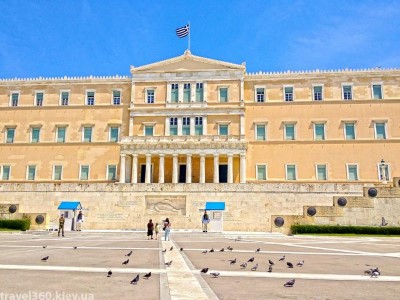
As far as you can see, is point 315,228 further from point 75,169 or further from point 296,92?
point 75,169

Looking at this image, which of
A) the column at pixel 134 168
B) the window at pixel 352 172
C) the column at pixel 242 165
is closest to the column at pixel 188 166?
the column at pixel 242 165

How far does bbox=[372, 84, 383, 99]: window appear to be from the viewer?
164 ft

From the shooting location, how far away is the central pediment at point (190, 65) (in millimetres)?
51969

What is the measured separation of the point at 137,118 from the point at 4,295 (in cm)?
4531

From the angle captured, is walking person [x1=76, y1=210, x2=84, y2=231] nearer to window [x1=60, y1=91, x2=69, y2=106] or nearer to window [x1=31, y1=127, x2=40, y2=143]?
window [x1=31, y1=127, x2=40, y2=143]

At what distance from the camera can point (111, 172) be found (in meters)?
51.1

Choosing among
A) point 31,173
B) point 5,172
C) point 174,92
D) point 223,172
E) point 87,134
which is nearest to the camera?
point 223,172

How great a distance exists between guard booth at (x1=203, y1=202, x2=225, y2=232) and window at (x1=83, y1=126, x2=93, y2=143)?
2517 centimetres

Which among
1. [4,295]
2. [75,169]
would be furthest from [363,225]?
[75,169]

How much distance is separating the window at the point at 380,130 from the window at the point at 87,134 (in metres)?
38.1

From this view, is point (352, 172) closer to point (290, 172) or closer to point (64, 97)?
point (290, 172)

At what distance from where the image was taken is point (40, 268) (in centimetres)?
1102

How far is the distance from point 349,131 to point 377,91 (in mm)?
6656

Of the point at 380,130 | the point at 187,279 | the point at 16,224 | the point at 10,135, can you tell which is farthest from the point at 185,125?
the point at 187,279
